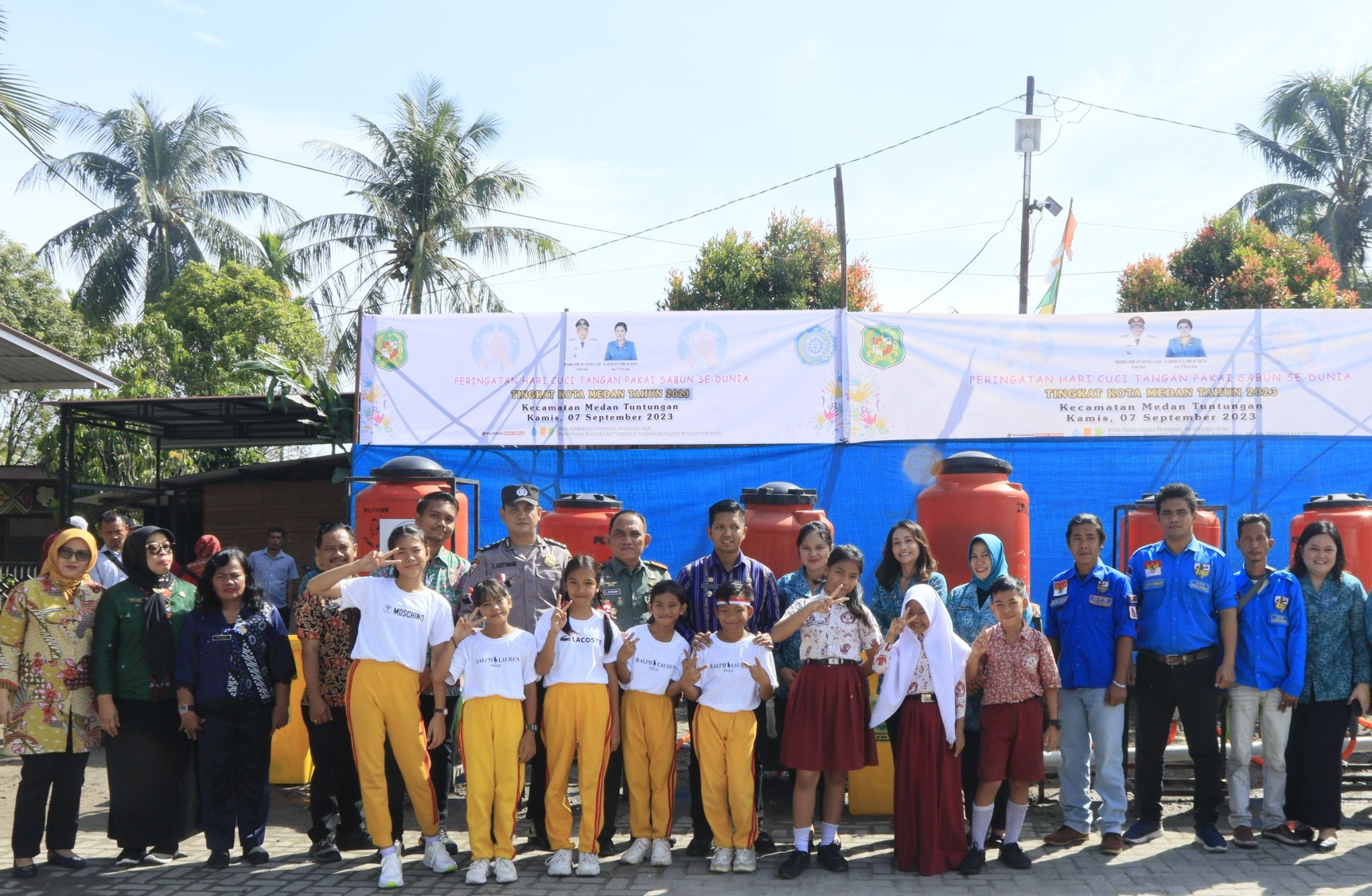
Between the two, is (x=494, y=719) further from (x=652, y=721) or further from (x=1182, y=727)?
(x=1182, y=727)

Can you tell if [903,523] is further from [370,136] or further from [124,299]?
[124,299]

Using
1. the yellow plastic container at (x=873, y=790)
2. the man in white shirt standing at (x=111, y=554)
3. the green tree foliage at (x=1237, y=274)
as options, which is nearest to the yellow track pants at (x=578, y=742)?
the yellow plastic container at (x=873, y=790)

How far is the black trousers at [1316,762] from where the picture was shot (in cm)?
475

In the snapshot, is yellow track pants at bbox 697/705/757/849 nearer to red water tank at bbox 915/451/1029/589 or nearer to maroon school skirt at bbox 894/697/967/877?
maroon school skirt at bbox 894/697/967/877

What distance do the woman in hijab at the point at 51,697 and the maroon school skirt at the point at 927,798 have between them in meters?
3.63

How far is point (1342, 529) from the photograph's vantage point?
6855 mm

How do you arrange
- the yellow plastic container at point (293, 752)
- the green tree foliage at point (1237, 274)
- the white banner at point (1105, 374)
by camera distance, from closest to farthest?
1. the yellow plastic container at point (293, 752)
2. the white banner at point (1105, 374)
3. the green tree foliage at point (1237, 274)

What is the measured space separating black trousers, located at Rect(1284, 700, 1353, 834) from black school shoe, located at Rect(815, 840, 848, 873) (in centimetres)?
222

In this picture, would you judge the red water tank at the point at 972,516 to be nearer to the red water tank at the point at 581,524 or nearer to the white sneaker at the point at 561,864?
the red water tank at the point at 581,524

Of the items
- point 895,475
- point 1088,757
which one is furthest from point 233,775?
point 895,475

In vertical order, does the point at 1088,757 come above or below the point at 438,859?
above

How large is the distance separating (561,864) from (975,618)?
222cm

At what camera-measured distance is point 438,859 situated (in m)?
4.44

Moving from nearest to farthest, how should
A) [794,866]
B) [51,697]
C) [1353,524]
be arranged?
[794,866], [51,697], [1353,524]
